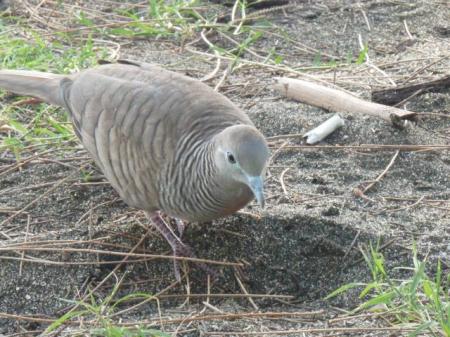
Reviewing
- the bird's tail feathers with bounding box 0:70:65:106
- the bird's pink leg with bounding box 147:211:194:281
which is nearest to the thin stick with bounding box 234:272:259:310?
the bird's pink leg with bounding box 147:211:194:281

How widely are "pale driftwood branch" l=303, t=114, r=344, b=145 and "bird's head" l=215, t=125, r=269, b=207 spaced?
1.25 meters

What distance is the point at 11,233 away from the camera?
3729 mm

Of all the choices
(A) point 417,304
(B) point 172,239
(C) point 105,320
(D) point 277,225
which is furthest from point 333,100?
(C) point 105,320

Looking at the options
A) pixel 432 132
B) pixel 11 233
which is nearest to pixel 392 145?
pixel 432 132

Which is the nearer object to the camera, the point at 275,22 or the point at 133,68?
the point at 133,68

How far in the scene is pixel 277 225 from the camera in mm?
3537

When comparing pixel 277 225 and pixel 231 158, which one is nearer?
pixel 231 158

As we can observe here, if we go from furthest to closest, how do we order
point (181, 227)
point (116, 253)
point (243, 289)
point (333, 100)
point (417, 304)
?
point (333, 100), point (181, 227), point (116, 253), point (243, 289), point (417, 304)

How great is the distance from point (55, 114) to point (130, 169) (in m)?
1.37

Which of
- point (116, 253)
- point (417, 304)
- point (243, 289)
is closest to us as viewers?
point (417, 304)

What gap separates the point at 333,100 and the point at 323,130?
31 cm

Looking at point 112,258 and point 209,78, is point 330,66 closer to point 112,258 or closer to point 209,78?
point 209,78

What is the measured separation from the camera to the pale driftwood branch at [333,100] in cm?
423

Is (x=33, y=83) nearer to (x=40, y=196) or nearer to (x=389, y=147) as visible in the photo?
(x=40, y=196)
